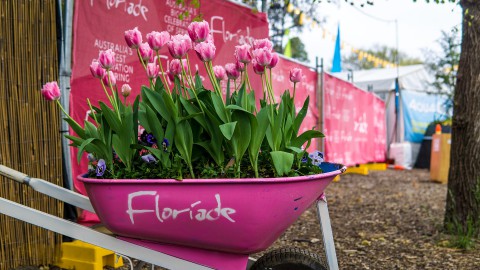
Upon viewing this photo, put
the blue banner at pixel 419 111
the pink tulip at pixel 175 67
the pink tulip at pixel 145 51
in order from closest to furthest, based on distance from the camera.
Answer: the pink tulip at pixel 145 51
the pink tulip at pixel 175 67
the blue banner at pixel 419 111

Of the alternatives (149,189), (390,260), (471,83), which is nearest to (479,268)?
(390,260)

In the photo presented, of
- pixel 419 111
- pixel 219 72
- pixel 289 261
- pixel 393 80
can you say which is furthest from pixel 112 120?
pixel 419 111

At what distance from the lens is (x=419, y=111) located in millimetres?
14102

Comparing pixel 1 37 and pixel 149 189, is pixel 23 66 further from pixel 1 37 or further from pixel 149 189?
pixel 149 189

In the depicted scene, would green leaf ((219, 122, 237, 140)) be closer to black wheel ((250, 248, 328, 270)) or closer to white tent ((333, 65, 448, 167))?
black wheel ((250, 248, 328, 270))

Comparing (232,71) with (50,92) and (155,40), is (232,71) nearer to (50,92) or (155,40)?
(155,40)

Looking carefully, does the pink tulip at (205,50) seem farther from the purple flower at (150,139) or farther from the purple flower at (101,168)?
the purple flower at (101,168)

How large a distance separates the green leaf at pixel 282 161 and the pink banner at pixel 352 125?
6449 millimetres

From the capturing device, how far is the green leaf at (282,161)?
1896 mm

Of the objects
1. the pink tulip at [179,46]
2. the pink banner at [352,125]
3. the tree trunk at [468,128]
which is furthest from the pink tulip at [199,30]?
the pink banner at [352,125]

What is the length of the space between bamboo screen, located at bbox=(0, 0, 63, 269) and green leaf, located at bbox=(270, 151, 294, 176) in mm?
1883

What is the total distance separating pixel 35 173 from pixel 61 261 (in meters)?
0.59

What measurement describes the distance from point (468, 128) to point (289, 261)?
276cm

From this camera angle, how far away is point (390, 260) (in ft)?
12.1
